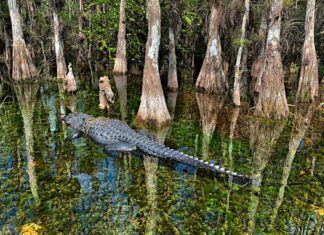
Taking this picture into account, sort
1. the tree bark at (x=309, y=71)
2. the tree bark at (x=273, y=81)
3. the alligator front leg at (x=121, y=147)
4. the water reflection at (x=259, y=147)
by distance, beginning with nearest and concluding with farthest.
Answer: the water reflection at (x=259, y=147), the alligator front leg at (x=121, y=147), the tree bark at (x=273, y=81), the tree bark at (x=309, y=71)

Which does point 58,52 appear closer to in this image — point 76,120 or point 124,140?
point 76,120

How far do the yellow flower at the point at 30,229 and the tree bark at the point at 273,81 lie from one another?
7.61 m

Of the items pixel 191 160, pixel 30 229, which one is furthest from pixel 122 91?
pixel 30 229

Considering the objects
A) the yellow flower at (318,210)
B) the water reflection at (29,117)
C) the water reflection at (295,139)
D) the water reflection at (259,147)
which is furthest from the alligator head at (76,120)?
the yellow flower at (318,210)

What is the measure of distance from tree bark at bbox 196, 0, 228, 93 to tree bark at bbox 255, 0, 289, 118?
3.94m

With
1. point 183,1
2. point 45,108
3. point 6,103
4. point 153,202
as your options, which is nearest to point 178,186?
point 153,202

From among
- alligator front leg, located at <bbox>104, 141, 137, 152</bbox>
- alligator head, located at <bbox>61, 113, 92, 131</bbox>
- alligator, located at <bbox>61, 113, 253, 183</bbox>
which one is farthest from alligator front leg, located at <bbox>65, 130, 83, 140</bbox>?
alligator front leg, located at <bbox>104, 141, 137, 152</bbox>

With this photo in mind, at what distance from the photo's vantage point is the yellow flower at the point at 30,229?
14.6 ft

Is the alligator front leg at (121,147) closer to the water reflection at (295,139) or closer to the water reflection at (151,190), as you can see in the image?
the water reflection at (151,190)

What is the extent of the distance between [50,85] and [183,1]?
7.55m

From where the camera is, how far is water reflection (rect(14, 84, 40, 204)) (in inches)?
235

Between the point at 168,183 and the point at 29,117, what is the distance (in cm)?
602

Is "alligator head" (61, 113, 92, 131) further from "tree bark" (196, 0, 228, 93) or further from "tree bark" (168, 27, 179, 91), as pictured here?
"tree bark" (196, 0, 228, 93)

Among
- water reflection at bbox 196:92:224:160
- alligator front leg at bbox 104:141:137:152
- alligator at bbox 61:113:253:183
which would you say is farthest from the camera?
water reflection at bbox 196:92:224:160
